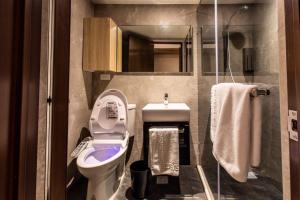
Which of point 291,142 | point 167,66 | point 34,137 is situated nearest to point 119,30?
point 167,66

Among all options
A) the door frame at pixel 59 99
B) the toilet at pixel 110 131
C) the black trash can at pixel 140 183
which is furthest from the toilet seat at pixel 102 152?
the door frame at pixel 59 99

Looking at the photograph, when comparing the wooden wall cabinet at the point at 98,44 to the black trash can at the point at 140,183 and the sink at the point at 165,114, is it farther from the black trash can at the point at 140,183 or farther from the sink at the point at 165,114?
the black trash can at the point at 140,183

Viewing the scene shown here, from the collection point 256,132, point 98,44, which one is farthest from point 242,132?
point 98,44

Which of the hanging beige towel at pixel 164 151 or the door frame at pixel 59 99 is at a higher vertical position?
the door frame at pixel 59 99

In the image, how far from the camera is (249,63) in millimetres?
1395

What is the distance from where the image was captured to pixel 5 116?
1.40ft

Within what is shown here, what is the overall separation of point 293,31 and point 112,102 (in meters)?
1.69

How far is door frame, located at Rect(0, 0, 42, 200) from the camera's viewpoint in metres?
0.42

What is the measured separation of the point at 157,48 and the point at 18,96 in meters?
2.14

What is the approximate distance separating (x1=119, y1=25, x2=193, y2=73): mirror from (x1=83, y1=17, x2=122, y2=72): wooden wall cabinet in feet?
1.04

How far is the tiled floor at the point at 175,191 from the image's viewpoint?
1728 millimetres

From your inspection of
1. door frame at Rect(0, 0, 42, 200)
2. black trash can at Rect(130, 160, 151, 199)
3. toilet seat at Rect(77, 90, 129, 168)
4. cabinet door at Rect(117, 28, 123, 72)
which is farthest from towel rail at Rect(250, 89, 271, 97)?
cabinet door at Rect(117, 28, 123, 72)

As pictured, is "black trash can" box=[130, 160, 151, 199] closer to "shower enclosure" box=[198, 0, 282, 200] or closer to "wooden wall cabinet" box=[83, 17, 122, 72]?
"shower enclosure" box=[198, 0, 282, 200]

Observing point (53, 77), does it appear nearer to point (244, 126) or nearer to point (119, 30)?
point (244, 126)
